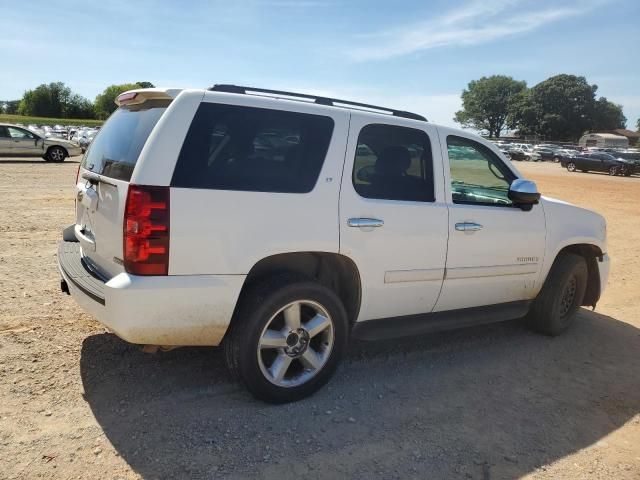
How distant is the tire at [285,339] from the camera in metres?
3.19

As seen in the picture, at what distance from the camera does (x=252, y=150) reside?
3205 mm

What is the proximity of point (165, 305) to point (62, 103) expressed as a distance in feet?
496

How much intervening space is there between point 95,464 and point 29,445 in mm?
417

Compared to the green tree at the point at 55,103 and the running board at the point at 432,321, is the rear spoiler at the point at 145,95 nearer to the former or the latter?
the running board at the point at 432,321

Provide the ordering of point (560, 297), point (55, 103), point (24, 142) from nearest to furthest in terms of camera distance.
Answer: point (560, 297), point (24, 142), point (55, 103)

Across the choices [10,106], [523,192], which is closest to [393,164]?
[523,192]

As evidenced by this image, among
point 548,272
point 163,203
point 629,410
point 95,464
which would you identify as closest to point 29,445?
point 95,464

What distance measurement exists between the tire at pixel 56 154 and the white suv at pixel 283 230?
21.1 meters

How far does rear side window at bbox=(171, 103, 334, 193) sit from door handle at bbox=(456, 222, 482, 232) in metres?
1.23

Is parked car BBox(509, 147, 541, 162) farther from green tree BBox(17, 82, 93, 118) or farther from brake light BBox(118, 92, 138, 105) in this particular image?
green tree BBox(17, 82, 93, 118)

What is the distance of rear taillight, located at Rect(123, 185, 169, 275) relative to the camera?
2854mm

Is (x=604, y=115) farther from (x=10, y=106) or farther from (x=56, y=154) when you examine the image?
(x=10, y=106)

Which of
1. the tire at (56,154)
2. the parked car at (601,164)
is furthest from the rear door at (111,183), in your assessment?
the parked car at (601,164)

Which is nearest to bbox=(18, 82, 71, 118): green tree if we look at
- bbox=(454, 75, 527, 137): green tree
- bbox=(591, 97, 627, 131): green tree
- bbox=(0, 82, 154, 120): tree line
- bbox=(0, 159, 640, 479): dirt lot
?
bbox=(0, 82, 154, 120): tree line
